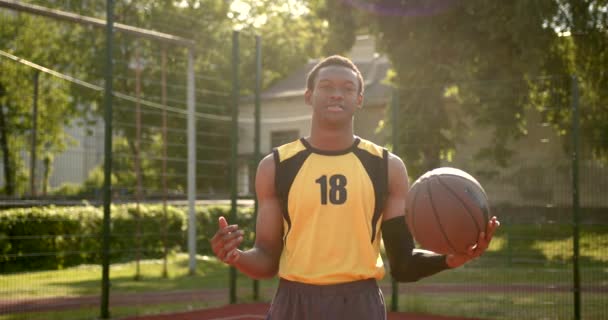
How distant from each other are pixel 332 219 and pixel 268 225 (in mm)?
350

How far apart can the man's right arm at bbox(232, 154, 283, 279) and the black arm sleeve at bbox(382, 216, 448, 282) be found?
548 mm

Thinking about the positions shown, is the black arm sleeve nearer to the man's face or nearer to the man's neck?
the man's neck

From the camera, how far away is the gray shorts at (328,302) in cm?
374

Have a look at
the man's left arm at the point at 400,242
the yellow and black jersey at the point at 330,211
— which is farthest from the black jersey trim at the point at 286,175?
the man's left arm at the point at 400,242

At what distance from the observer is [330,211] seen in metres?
3.81

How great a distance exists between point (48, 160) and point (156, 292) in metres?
2.79

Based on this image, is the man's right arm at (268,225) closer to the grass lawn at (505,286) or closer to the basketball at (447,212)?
the basketball at (447,212)

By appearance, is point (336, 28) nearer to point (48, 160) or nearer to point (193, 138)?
point (193, 138)

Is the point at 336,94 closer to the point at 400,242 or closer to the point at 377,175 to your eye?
the point at 377,175

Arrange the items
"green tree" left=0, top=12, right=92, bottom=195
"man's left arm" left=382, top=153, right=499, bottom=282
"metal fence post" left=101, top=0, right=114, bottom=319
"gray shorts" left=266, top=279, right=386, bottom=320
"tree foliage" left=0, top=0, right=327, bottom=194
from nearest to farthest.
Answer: "gray shorts" left=266, top=279, right=386, bottom=320 → "man's left arm" left=382, top=153, right=499, bottom=282 → "metal fence post" left=101, top=0, right=114, bottom=319 → "green tree" left=0, top=12, right=92, bottom=195 → "tree foliage" left=0, top=0, right=327, bottom=194

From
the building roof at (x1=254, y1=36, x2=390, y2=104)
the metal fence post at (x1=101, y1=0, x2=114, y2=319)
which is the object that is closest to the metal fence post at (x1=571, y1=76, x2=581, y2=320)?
the metal fence post at (x1=101, y1=0, x2=114, y2=319)

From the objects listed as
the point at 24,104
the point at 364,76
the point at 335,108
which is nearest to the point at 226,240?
the point at 335,108

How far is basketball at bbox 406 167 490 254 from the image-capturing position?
3592 millimetres

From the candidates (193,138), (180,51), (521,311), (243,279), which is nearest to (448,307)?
(521,311)
